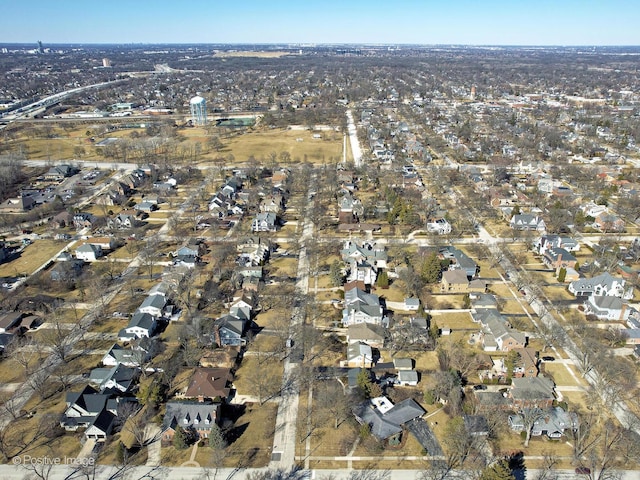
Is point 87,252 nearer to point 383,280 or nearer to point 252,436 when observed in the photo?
point 252,436

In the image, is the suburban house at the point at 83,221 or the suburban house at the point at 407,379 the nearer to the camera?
the suburban house at the point at 407,379

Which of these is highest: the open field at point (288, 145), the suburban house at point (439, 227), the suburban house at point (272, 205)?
the open field at point (288, 145)

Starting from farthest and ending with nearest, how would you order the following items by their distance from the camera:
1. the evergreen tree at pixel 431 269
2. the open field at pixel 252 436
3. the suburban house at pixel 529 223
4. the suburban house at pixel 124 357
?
the suburban house at pixel 529 223 → the evergreen tree at pixel 431 269 → the suburban house at pixel 124 357 → the open field at pixel 252 436

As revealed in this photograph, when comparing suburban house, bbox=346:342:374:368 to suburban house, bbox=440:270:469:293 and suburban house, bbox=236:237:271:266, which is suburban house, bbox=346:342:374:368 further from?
suburban house, bbox=236:237:271:266

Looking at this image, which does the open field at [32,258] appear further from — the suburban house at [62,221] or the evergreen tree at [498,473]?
the evergreen tree at [498,473]

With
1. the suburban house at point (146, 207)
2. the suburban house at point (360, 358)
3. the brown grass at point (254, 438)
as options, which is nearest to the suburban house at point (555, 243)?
the suburban house at point (360, 358)

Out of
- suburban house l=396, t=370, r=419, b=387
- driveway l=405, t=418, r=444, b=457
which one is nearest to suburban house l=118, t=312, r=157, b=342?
suburban house l=396, t=370, r=419, b=387

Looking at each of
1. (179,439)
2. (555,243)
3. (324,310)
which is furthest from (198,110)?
(179,439)

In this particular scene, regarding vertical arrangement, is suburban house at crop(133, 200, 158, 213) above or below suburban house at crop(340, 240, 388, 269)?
above

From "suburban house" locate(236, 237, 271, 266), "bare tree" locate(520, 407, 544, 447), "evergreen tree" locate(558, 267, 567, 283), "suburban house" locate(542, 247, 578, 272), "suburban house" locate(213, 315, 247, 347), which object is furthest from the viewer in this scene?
"suburban house" locate(236, 237, 271, 266)
